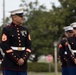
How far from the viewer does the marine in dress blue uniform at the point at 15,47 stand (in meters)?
9.18

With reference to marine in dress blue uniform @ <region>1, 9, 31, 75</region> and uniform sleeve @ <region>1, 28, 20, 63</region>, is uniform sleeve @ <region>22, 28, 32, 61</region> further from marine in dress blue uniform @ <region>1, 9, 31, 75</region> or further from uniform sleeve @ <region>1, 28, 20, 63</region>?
uniform sleeve @ <region>1, 28, 20, 63</region>

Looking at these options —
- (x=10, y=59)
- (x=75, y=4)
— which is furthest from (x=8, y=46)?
(x=75, y=4)

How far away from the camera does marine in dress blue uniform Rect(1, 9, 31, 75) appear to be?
30.1 ft

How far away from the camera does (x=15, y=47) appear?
9305 mm

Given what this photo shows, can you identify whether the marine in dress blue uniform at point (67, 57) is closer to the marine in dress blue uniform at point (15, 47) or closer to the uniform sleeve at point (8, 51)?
the marine in dress blue uniform at point (15, 47)

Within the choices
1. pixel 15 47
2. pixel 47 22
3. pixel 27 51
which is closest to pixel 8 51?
pixel 15 47

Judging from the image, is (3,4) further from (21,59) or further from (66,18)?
(21,59)

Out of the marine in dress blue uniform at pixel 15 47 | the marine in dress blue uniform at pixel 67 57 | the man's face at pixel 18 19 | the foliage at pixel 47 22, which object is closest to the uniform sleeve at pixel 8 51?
the marine in dress blue uniform at pixel 15 47

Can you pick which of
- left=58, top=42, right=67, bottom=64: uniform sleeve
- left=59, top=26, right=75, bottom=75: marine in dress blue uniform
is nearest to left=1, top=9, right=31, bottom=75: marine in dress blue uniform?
left=59, top=26, right=75, bottom=75: marine in dress blue uniform

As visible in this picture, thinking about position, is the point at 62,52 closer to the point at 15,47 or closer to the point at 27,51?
the point at 27,51

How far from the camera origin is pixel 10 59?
927 centimetres

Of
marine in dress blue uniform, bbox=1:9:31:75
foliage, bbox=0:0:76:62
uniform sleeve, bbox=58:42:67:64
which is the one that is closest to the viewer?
marine in dress blue uniform, bbox=1:9:31:75

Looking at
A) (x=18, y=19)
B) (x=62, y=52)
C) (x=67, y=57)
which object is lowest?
(x=67, y=57)

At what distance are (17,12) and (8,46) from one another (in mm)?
772
